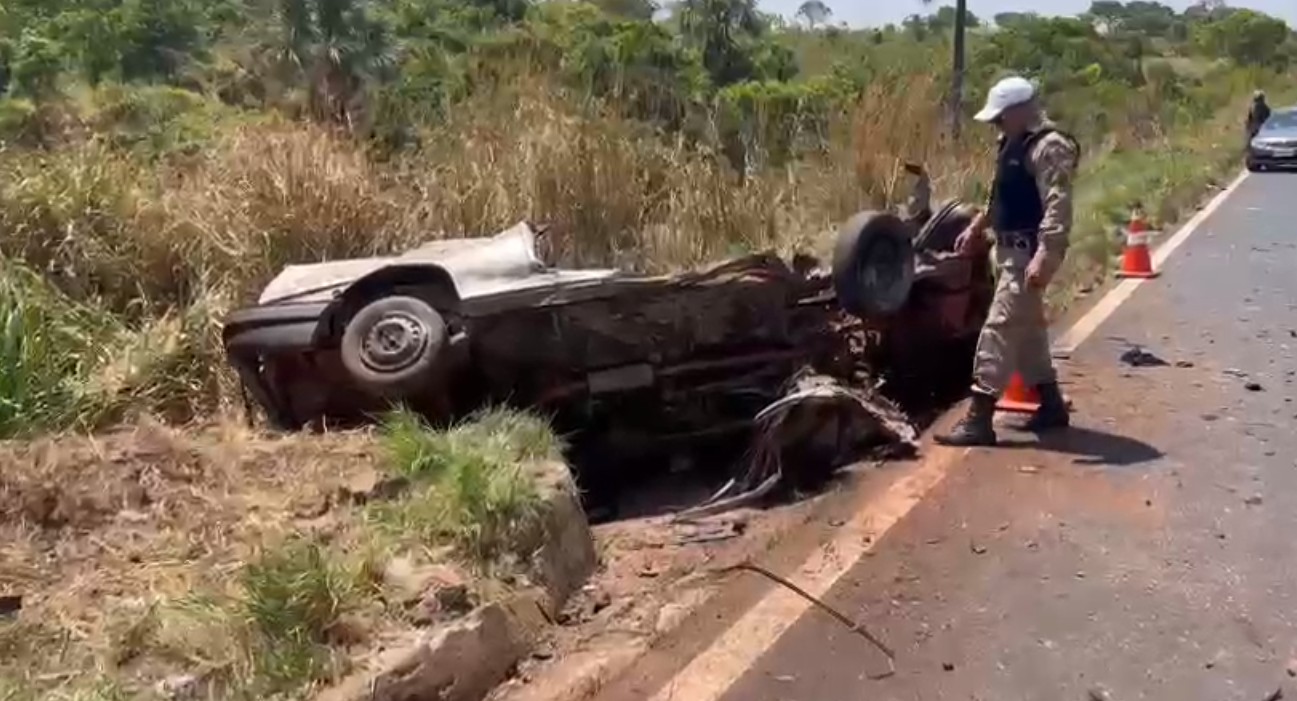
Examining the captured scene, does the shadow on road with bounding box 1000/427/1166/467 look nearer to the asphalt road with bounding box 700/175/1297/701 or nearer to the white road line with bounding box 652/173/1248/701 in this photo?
the asphalt road with bounding box 700/175/1297/701

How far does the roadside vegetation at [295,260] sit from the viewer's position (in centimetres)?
439

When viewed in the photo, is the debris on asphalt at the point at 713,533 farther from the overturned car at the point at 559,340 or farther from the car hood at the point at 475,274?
the car hood at the point at 475,274

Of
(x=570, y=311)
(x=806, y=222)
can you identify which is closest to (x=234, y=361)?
(x=570, y=311)

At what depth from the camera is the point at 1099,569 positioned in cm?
557

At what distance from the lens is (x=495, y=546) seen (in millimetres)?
5102

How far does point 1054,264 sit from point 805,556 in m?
2.16

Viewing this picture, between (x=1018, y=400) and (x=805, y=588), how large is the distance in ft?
9.62

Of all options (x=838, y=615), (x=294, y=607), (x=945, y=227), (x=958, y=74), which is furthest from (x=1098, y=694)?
(x=958, y=74)

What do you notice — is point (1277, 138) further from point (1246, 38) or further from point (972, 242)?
point (1246, 38)

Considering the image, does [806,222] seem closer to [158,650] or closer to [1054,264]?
[1054,264]

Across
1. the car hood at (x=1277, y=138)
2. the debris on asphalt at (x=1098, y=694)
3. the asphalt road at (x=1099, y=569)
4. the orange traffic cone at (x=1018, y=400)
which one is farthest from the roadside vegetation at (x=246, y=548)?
the car hood at (x=1277, y=138)

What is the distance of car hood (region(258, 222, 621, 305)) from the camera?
657 cm

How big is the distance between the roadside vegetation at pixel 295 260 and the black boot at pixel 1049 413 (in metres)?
1.63

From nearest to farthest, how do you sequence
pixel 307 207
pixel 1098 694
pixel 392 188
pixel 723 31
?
pixel 1098 694 < pixel 307 207 < pixel 392 188 < pixel 723 31
